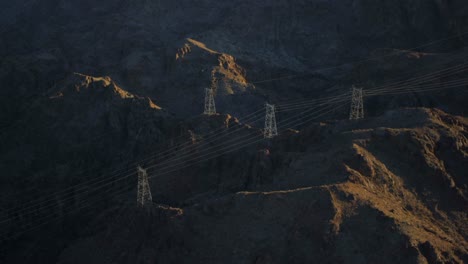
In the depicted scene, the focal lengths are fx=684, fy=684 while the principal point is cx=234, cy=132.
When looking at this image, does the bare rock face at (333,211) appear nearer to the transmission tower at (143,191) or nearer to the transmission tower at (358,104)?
the transmission tower at (143,191)

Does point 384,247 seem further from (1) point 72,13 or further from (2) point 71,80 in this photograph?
(1) point 72,13

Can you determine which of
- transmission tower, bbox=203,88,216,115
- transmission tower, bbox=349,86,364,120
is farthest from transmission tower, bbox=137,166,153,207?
transmission tower, bbox=349,86,364,120

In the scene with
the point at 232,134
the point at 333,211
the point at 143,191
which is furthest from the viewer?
the point at 232,134

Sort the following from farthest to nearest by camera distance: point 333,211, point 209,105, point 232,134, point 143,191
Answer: point 209,105 < point 232,134 < point 143,191 < point 333,211

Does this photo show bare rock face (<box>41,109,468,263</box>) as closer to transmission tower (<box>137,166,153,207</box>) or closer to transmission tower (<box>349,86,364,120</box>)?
transmission tower (<box>137,166,153,207</box>)

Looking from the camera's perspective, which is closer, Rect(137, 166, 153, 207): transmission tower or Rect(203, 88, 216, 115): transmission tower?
Rect(137, 166, 153, 207): transmission tower

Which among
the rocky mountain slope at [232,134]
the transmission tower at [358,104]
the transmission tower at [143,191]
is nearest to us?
the rocky mountain slope at [232,134]

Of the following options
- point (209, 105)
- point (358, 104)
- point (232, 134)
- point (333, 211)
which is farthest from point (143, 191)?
point (358, 104)

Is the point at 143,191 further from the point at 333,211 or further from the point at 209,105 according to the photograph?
the point at 209,105

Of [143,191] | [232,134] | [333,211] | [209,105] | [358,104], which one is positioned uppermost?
[358,104]

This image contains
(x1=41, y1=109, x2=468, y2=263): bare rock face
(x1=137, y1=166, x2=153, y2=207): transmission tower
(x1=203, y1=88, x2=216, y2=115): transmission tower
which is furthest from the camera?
(x1=203, y1=88, x2=216, y2=115): transmission tower

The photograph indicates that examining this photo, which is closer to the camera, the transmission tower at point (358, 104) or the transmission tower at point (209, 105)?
the transmission tower at point (358, 104)

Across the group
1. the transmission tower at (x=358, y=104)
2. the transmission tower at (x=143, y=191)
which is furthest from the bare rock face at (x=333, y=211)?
the transmission tower at (x=358, y=104)
